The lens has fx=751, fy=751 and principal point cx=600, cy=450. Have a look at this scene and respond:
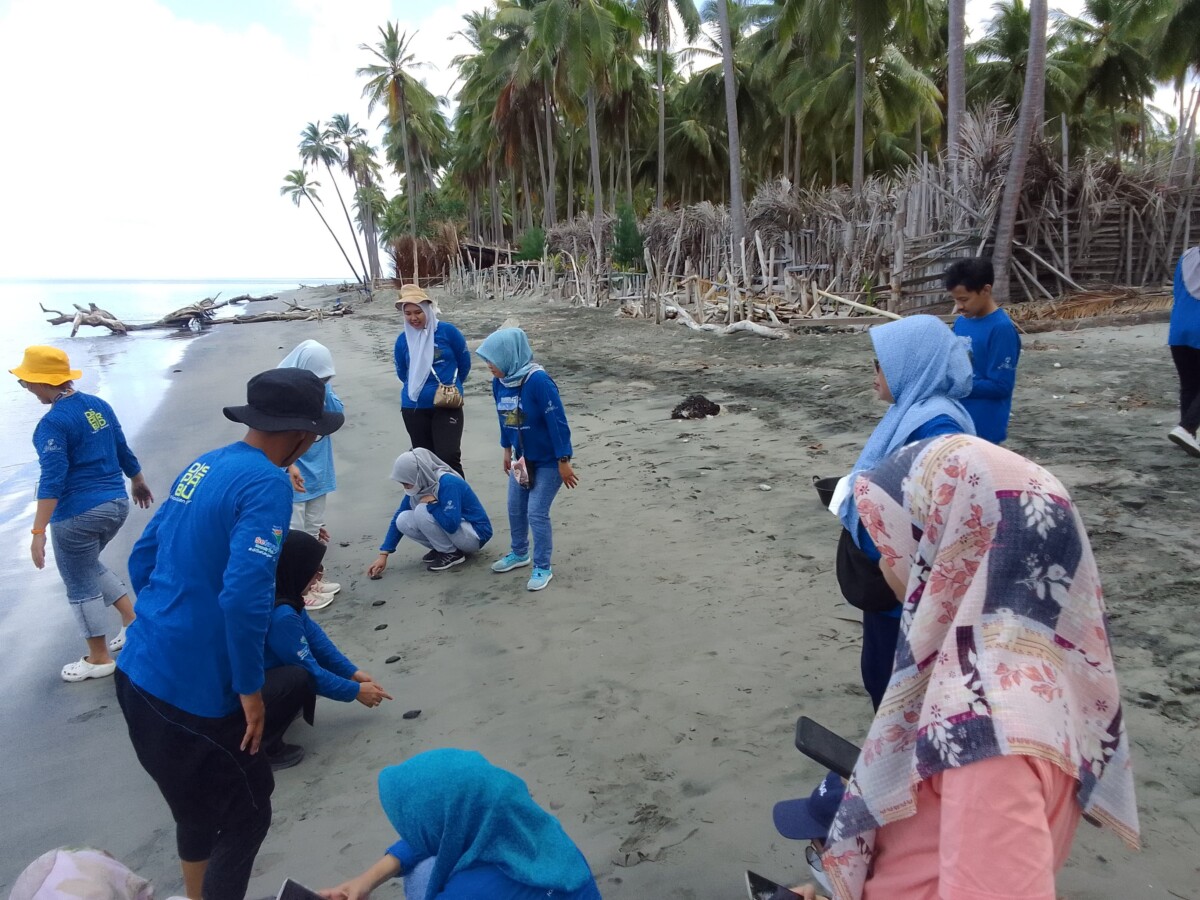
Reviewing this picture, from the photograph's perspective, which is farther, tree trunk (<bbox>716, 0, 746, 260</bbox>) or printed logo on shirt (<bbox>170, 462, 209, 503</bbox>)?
tree trunk (<bbox>716, 0, 746, 260</bbox>)

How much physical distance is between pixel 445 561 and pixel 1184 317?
5.11 m

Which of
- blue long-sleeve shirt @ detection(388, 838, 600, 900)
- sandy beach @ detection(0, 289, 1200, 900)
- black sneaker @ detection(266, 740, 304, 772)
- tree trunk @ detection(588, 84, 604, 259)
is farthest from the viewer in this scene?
tree trunk @ detection(588, 84, 604, 259)

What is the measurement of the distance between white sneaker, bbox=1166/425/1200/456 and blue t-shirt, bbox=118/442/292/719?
234 inches

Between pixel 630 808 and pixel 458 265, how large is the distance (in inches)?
1457

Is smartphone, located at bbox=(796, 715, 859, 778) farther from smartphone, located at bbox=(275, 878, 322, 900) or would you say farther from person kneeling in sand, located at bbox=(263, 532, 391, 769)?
person kneeling in sand, located at bbox=(263, 532, 391, 769)

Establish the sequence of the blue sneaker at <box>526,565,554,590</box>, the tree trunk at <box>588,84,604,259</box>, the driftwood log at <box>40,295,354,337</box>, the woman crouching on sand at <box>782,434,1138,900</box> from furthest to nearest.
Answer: the driftwood log at <box>40,295,354,337</box> → the tree trunk at <box>588,84,604,259</box> → the blue sneaker at <box>526,565,554,590</box> → the woman crouching on sand at <box>782,434,1138,900</box>

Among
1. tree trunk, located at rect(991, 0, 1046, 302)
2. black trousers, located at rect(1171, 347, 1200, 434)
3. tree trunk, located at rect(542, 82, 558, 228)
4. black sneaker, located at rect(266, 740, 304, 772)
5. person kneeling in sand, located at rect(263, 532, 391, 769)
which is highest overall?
tree trunk, located at rect(542, 82, 558, 228)

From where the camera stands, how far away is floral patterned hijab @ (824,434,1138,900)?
1.13m

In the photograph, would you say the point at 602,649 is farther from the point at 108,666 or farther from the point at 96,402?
the point at 96,402

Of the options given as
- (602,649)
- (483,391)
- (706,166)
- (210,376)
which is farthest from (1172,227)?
(706,166)

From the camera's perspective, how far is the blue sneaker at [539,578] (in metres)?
4.42

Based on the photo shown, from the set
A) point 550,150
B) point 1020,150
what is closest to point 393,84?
point 550,150

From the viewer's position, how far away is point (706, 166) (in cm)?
3816

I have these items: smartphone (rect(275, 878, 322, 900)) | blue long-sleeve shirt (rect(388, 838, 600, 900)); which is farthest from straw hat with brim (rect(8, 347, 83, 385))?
blue long-sleeve shirt (rect(388, 838, 600, 900))
